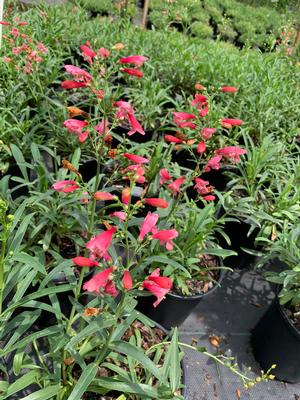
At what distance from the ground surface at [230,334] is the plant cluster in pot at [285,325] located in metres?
0.09

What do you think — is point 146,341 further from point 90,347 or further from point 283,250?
point 283,250

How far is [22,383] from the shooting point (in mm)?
1349

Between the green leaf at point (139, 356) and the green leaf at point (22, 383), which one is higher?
the green leaf at point (139, 356)

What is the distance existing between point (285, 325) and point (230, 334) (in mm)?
434

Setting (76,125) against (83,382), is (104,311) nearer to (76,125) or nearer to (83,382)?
(83,382)

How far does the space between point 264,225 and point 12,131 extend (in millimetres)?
1813

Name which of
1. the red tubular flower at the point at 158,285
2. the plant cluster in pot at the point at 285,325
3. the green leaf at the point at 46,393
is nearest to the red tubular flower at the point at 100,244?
the red tubular flower at the point at 158,285

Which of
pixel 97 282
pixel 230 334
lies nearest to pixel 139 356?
pixel 97 282

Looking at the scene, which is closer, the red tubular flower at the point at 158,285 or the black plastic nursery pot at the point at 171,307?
the red tubular flower at the point at 158,285

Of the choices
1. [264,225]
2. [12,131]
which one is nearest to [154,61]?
[12,131]

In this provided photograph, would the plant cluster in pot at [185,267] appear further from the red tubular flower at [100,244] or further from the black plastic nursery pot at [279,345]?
the red tubular flower at [100,244]

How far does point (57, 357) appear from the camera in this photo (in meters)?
1.46

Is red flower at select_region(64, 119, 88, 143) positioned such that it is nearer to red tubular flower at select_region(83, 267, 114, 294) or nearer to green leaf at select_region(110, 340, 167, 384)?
red tubular flower at select_region(83, 267, 114, 294)

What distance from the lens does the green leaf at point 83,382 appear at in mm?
1189
